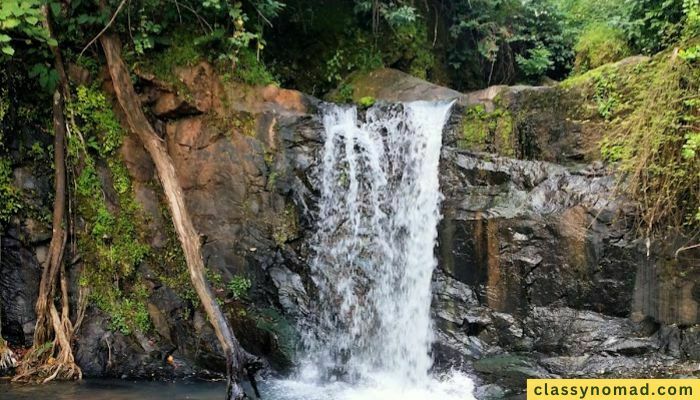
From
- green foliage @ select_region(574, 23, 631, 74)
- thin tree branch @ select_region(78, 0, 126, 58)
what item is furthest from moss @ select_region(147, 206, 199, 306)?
green foliage @ select_region(574, 23, 631, 74)

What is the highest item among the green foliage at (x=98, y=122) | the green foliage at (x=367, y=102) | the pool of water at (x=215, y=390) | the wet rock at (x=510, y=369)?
the green foliage at (x=367, y=102)

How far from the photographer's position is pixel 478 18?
884 centimetres

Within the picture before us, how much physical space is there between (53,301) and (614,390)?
557 centimetres

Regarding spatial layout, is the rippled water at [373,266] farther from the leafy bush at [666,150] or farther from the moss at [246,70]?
the leafy bush at [666,150]

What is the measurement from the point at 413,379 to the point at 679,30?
15.7ft

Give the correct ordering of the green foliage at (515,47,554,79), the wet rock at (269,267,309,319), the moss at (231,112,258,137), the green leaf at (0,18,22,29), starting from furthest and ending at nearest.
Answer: the green foliage at (515,47,554,79), the moss at (231,112,258,137), the wet rock at (269,267,309,319), the green leaf at (0,18,22,29)

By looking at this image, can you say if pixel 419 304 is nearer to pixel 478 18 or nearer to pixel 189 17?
pixel 189 17

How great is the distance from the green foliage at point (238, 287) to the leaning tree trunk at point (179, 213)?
59 cm

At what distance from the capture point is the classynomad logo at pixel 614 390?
14.0 ft

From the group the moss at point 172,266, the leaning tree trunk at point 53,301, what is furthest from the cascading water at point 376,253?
the leaning tree trunk at point 53,301

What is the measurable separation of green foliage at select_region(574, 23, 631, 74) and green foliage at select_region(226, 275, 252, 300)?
5278 millimetres

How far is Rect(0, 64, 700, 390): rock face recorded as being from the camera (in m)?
5.41

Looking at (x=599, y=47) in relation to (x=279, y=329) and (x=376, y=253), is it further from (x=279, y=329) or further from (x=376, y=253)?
(x=279, y=329)

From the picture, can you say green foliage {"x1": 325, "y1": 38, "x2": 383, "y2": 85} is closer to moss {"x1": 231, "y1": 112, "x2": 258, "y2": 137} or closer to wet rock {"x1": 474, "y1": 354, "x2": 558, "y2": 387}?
moss {"x1": 231, "y1": 112, "x2": 258, "y2": 137}
